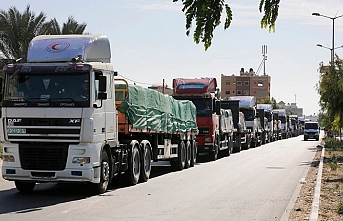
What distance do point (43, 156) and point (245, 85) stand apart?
476 feet

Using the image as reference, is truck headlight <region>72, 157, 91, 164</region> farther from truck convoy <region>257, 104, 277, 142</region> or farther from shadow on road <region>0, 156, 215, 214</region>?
truck convoy <region>257, 104, 277, 142</region>

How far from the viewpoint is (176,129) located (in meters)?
22.5

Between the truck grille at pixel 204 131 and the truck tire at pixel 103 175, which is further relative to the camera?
the truck grille at pixel 204 131

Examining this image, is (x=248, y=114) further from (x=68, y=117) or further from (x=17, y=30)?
(x=68, y=117)

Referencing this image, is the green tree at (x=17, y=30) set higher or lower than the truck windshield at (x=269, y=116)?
higher

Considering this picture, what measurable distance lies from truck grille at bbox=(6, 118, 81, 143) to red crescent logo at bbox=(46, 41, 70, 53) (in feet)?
5.80

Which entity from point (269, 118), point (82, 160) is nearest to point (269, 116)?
point (269, 118)

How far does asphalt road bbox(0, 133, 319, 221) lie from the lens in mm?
11766

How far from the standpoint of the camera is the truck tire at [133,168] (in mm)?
16734

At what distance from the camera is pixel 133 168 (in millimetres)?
16953

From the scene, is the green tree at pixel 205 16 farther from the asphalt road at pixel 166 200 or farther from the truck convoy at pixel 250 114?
the truck convoy at pixel 250 114

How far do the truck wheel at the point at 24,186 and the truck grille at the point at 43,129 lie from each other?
4.95ft

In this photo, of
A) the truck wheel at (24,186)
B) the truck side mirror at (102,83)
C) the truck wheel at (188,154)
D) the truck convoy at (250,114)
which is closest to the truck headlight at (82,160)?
the truck side mirror at (102,83)

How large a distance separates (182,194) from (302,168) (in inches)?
458
